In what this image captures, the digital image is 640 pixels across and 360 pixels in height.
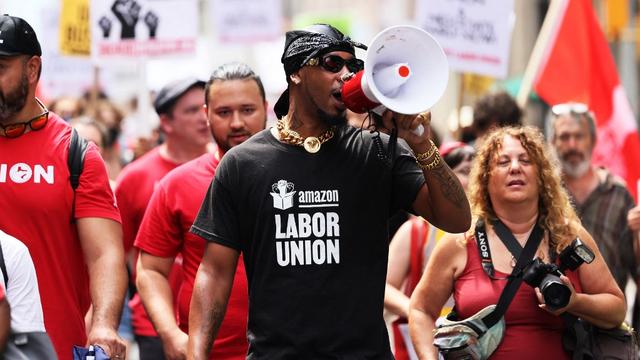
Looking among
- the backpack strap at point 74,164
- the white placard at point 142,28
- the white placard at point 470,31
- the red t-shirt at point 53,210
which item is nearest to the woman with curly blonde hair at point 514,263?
the red t-shirt at point 53,210

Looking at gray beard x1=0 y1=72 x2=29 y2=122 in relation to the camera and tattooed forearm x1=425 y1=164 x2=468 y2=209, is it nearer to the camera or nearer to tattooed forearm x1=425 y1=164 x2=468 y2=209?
tattooed forearm x1=425 y1=164 x2=468 y2=209

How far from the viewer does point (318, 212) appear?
17.6 ft

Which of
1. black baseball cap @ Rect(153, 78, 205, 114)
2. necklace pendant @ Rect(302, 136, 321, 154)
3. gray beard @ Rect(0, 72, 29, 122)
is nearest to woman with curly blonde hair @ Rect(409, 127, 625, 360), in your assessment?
necklace pendant @ Rect(302, 136, 321, 154)

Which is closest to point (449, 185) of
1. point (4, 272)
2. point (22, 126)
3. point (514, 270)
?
point (514, 270)

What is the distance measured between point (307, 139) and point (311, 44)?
35cm

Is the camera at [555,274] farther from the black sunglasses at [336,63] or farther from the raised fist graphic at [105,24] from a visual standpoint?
the raised fist graphic at [105,24]

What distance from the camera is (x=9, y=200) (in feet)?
19.6

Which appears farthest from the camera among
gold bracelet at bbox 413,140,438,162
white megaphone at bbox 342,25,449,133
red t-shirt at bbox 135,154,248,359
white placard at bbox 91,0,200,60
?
white placard at bbox 91,0,200,60

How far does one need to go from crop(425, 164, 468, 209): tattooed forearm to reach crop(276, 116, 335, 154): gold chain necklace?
18.4 inches

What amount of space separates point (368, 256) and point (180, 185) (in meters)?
1.73

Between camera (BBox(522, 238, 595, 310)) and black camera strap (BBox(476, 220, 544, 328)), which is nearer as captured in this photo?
camera (BBox(522, 238, 595, 310))

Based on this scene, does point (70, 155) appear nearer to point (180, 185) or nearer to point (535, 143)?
point (180, 185)

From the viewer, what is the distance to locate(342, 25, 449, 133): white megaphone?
485cm

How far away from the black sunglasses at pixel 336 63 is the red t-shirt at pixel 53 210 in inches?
50.1
